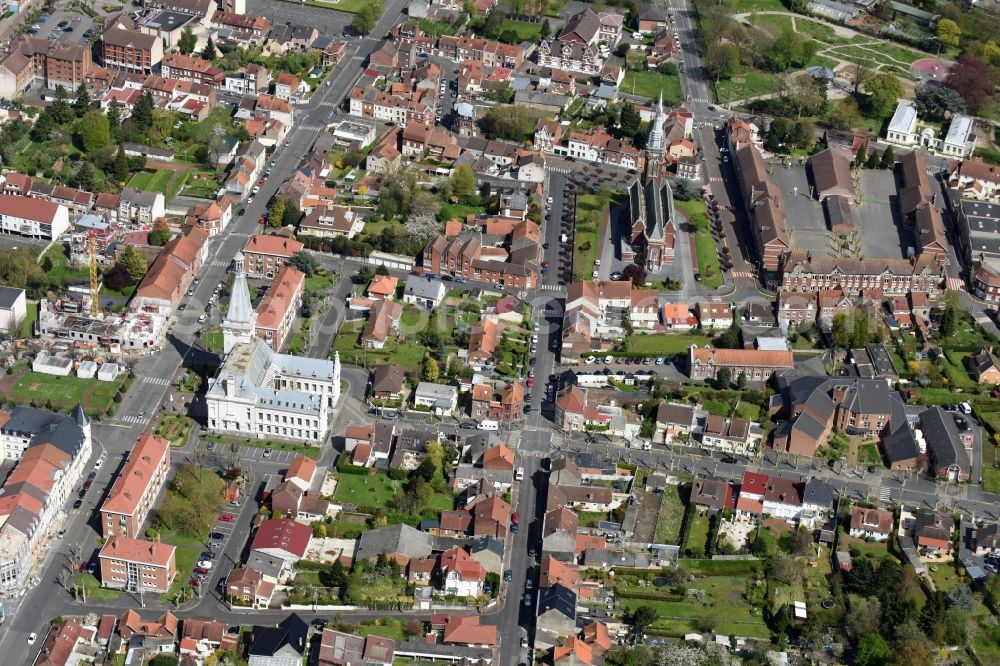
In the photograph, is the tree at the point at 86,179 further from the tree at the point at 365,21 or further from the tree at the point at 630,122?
the tree at the point at 630,122

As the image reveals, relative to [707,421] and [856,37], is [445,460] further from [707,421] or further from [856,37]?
[856,37]

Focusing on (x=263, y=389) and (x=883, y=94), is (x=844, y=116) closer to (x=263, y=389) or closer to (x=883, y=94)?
(x=883, y=94)

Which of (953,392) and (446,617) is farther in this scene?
(953,392)

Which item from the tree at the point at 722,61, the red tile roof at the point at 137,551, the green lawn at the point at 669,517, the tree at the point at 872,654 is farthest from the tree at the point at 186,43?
the tree at the point at 872,654

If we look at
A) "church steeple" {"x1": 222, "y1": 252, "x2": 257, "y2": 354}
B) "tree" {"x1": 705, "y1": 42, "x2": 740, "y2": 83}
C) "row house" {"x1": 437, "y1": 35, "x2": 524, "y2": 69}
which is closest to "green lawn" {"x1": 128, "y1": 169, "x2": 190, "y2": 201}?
"church steeple" {"x1": 222, "y1": 252, "x2": 257, "y2": 354}

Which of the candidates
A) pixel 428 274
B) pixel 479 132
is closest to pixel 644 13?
pixel 479 132

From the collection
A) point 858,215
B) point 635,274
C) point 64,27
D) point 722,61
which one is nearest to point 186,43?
point 64,27
